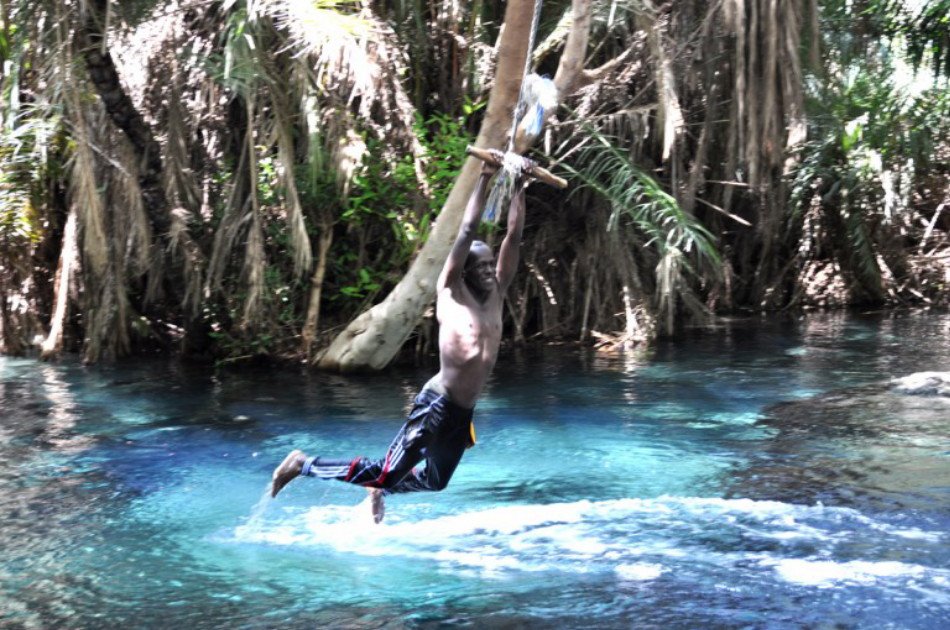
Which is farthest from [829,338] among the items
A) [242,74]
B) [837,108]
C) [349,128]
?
[242,74]

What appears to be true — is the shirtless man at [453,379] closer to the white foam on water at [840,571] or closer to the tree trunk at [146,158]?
the white foam on water at [840,571]

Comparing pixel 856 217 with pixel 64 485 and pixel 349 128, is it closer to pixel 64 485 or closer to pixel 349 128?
pixel 349 128

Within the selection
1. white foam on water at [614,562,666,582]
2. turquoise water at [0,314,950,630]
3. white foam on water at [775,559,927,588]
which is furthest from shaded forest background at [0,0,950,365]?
white foam on water at [775,559,927,588]

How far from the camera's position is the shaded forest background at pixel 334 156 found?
984 centimetres

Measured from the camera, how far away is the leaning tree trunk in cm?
937

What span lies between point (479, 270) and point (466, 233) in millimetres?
288

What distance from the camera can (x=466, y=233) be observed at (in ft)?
18.0

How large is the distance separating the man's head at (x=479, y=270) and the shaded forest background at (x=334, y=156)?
12.9 feet

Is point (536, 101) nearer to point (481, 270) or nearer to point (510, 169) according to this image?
point (510, 169)

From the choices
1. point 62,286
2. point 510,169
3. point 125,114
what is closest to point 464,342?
point 510,169

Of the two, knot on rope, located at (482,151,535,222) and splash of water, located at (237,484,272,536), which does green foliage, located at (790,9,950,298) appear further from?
splash of water, located at (237,484,272,536)

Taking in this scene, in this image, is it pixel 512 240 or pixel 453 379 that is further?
pixel 512 240

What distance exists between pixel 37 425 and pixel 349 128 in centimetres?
378

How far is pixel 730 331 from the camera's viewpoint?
43.8ft
